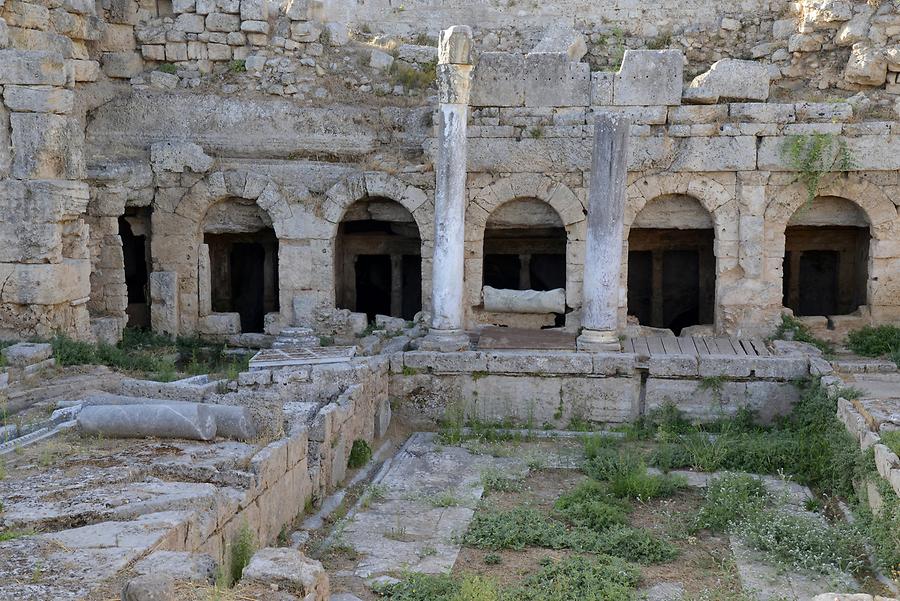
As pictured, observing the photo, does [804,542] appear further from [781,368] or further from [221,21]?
[221,21]

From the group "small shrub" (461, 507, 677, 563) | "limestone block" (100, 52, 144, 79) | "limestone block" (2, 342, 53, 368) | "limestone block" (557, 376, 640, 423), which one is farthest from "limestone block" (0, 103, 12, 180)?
"small shrub" (461, 507, 677, 563)

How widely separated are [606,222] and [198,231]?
6.36 meters

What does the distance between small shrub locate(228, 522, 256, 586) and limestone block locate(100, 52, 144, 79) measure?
1033 cm

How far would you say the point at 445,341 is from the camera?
44.1ft

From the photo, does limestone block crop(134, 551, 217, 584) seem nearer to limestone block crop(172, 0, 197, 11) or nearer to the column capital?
the column capital

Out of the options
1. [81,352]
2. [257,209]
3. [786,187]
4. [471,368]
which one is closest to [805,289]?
[786,187]

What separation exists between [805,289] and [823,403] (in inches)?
270

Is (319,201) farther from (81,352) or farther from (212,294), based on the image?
(81,352)

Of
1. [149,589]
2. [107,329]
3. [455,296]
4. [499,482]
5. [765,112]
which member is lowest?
[499,482]

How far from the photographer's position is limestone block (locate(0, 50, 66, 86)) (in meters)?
12.8

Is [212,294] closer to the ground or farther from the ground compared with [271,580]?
farther from the ground

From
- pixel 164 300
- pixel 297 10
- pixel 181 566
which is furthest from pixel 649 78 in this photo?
pixel 181 566

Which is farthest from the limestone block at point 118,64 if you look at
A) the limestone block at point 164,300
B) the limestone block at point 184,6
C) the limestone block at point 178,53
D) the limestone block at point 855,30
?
the limestone block at point 855,30

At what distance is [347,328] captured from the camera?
15562mm
